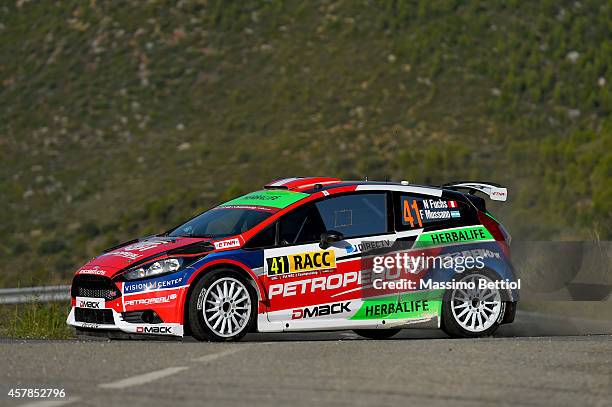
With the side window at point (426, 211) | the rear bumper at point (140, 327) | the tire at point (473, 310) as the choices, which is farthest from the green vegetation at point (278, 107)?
the rear bumper at point (140, 327)

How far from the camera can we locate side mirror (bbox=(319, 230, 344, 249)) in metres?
12.7

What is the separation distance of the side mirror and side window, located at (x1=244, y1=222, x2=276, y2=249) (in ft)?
1.53

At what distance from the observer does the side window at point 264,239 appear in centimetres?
1251

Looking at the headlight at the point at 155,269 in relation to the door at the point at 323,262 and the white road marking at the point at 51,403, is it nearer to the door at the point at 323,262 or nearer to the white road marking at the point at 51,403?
the door at the point at 323,262

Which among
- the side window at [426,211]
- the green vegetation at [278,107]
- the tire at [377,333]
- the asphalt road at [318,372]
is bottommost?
the tire at [377,333]

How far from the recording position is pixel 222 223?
1312 centimetres

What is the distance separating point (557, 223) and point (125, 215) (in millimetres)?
12737

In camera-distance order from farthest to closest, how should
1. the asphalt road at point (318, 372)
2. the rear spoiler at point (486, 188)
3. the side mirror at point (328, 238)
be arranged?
the rear spoiler at point (486, 188) < the side mirror at point (328, 238) < the asphalt road at point (318, 372)

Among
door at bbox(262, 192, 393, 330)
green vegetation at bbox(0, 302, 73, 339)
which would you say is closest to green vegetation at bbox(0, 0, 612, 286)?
green vegetation at bbox(0, 302, 73, 339)

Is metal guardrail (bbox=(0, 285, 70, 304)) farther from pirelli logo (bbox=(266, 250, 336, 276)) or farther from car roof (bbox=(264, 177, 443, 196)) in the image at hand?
pirelli logo (bbox=(266, 250, 336, 276))

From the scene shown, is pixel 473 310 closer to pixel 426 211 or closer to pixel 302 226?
pixel 426 211

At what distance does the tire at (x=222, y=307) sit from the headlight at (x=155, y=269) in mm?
276

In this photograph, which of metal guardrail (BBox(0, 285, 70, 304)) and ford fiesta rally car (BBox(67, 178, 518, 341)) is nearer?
ford fiesta rally car (BBox(67, 178, 518, 341))

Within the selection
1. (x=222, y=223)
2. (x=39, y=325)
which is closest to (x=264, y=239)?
(x=222, y=223)
